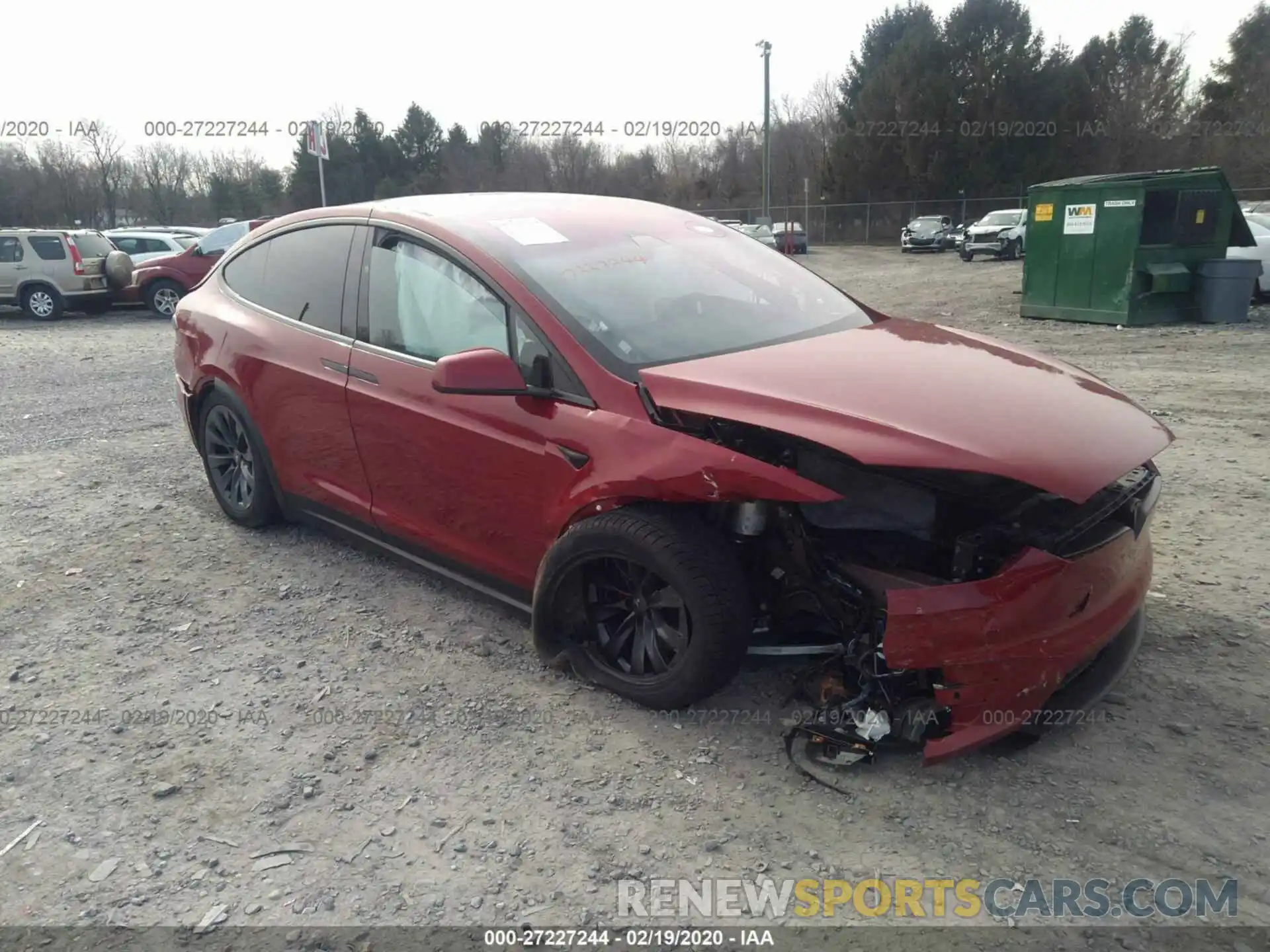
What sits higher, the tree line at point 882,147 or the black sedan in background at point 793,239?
the tree line at point 882,147

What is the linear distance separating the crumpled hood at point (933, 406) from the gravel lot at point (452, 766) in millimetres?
916

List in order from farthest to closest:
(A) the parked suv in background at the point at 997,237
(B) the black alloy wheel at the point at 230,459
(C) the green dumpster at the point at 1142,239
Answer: (A) the parked suv in background at the point at 997,237, (C) the green dumpster at the point at 1142,239, (B) the black alloy wheel at the point at 230,459

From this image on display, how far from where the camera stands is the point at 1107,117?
40781mm

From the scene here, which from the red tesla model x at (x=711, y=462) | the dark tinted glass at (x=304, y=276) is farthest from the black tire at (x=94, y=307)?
the red tesla model x at (x=711, y=462)

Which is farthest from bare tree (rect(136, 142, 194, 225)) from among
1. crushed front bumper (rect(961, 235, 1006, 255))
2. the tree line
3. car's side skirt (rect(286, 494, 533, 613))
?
car's side skirt (rect(286, 494, 533, 613))

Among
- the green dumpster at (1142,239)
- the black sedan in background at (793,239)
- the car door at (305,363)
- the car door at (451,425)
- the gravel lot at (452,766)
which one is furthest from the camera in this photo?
the black sedan in background at (793,239)

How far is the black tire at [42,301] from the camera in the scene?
1609 cm

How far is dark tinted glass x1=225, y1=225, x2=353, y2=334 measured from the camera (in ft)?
13.2

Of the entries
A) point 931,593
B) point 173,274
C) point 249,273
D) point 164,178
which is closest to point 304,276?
point 249,273

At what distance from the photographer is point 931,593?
2.51m

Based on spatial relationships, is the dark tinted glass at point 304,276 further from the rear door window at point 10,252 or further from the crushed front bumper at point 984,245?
the crushed front bumper at point 984,245

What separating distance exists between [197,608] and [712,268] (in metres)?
2.66

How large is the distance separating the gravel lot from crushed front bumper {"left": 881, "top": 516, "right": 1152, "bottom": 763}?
0.81ft

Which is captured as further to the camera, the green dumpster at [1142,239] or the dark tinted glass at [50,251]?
the dark tinted glass at [50,251]
